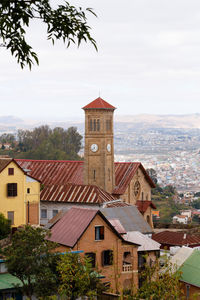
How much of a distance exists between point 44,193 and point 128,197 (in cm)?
1035

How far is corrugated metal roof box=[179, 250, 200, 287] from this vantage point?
36531mm

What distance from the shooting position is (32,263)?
26469 millimetres

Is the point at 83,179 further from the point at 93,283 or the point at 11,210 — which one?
the point at 93,283

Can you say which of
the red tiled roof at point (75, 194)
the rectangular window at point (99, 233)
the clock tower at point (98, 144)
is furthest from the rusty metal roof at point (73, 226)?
the clock tower at point (98, 144)

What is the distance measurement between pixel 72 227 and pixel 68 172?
105 feet

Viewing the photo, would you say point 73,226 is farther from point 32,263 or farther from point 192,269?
point 192,269

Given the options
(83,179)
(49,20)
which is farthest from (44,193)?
(49,20)

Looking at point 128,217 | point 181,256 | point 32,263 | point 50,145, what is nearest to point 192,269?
point 181,256

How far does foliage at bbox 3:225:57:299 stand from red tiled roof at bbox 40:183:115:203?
96.7ft

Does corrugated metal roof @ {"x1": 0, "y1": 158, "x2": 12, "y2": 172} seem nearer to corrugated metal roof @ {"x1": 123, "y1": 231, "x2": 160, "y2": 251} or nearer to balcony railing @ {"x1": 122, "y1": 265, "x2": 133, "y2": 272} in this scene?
corrugated metal roof @ {"x1": 123, "y1": 231, "x2": 160, "y2": 251}

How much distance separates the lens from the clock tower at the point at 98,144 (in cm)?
6506

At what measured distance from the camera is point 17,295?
2823cm

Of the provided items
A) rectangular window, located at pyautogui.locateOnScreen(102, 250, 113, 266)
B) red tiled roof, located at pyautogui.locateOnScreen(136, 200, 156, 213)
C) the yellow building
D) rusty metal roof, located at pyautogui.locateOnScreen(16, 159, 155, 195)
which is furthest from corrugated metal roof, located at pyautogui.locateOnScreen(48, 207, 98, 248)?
red tiled roof, located at pyautogui.locateOnScreen(136, 200, 156, 213)

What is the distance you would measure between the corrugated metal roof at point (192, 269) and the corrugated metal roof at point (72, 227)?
6.59 metres
